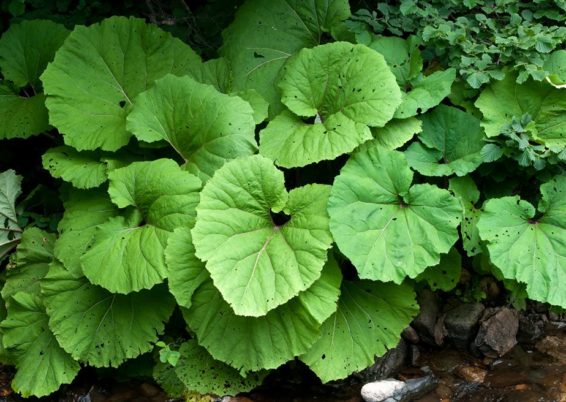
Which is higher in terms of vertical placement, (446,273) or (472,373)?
(446,273)

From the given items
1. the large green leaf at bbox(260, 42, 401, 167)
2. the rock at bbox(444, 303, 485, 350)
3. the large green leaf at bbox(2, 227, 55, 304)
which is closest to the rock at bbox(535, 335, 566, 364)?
the rock at bbox(444, 303, 485, 350)

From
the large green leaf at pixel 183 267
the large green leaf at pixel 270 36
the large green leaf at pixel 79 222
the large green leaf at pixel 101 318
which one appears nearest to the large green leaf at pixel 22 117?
the large green leaf at pixel 79 222

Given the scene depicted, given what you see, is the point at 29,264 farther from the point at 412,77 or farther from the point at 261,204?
the point at 412,77

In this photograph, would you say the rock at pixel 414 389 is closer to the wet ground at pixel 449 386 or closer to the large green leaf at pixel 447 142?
the wet ground at pixel 449 386

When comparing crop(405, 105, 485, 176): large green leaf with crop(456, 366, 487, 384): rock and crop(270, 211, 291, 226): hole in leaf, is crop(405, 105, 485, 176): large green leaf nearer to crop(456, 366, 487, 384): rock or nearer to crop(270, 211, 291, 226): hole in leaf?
crop(270, 211, 291, 226): hole in leaf

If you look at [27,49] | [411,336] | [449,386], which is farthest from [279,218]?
[27,49]
